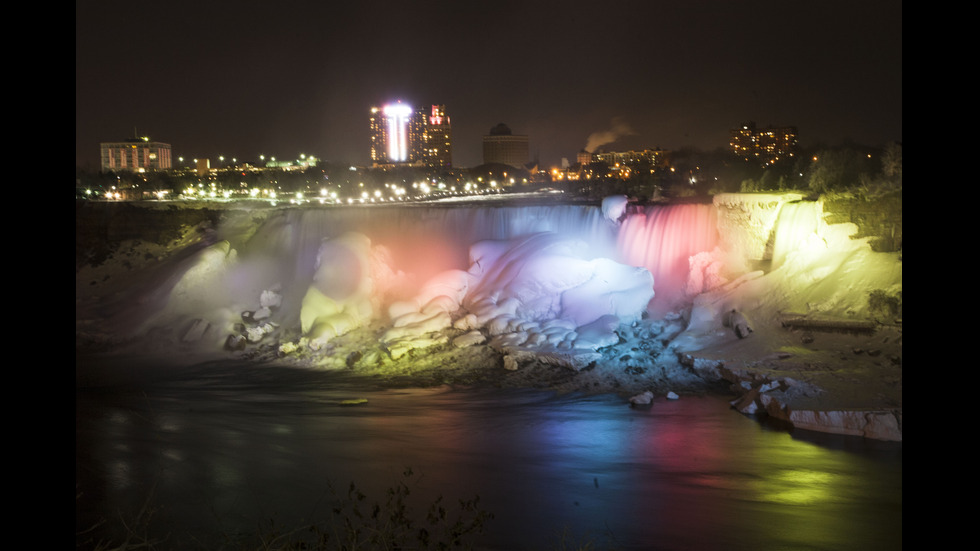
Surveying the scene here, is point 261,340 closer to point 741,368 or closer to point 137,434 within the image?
point 137,434

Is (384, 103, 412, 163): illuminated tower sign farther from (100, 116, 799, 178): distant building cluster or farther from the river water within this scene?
the river water

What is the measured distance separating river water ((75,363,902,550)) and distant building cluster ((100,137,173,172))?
6501 cm

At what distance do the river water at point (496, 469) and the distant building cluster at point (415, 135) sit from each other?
4232 inches

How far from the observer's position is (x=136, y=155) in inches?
2849

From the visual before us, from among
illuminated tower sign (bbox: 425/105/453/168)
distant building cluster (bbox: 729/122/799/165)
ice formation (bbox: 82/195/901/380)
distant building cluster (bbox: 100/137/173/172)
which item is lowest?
ice formation (bbox: 82/195/901/380)

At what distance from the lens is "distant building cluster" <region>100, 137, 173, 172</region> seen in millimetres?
71375

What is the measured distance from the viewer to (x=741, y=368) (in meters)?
12.8

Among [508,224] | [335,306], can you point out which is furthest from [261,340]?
[508,224]

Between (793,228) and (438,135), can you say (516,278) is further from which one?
(438,135)

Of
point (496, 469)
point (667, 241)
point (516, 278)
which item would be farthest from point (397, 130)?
point (496, 469)

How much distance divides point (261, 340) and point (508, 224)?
23.7 feet

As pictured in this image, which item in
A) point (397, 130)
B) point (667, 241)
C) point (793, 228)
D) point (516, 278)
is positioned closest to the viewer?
point (793, 228)

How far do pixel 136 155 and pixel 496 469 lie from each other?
72753 millimetres

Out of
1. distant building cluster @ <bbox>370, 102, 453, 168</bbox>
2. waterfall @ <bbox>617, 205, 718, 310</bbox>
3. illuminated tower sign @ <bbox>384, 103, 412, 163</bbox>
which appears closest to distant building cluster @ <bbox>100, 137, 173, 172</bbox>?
illuminated tower sign @ <bbox>384, 103, 412, 163</bbox>
